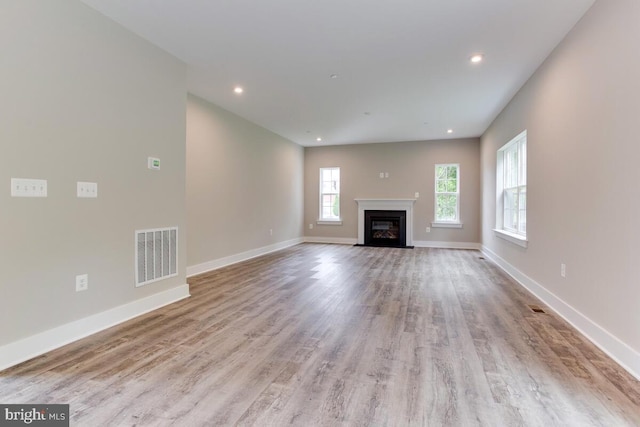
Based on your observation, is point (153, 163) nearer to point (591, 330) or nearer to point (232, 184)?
point (232, 184)

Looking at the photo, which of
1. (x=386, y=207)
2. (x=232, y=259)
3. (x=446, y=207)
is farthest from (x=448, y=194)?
(x=232, y=259)

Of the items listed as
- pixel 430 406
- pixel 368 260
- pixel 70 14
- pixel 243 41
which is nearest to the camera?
→ pixel 430 406

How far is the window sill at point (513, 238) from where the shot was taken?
13.4 feet

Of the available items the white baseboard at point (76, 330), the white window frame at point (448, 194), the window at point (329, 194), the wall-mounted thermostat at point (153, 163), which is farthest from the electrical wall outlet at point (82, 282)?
the white window frame at point (448, 194)

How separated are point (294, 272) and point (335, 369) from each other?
293 cm

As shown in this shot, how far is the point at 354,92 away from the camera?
14.8ft

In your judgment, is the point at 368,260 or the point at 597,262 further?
the point at 368,260

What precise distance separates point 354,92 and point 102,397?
4.18 metres

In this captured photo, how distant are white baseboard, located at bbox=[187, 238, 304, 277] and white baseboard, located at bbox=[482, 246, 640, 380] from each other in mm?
4319

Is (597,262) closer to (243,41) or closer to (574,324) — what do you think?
(574,324)

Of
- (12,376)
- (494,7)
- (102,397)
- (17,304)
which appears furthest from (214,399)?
(494,7)

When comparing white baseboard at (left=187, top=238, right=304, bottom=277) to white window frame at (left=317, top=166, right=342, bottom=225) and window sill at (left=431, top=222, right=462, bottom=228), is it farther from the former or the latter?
window sill at (left=431, top=222, right=462, bottom=228)

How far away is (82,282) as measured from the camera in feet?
8.19

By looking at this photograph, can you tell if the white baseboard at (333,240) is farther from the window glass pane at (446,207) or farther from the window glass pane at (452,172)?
the window glass pane at (452,172)
